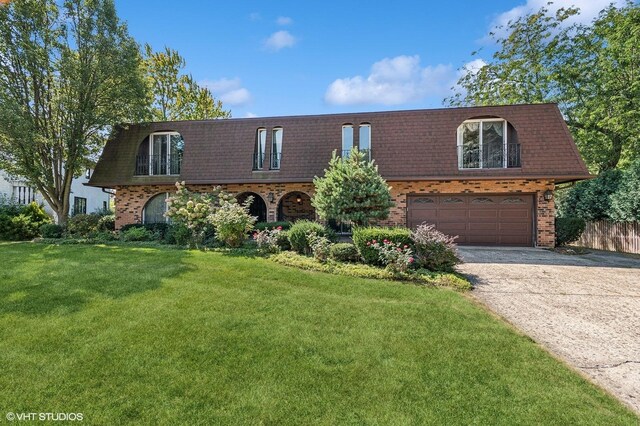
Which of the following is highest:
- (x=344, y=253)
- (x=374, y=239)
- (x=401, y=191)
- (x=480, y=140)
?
(x=480, y=140)

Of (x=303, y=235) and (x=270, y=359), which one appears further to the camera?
(x=303, y=235)

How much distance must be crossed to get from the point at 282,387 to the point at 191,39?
13132mm

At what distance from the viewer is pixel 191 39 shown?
12125 millimetres

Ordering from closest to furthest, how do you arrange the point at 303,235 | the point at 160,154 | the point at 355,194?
the point at 303,235
the point at 355,194
the point at 160,154

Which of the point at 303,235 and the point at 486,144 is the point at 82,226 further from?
the point at 486,144

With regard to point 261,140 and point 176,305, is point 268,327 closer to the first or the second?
point 176,305

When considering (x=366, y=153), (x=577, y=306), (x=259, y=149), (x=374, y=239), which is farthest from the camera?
(x=259, y=149)

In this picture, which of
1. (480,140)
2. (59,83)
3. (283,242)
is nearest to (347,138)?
(480,140)

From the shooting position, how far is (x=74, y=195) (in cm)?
2322

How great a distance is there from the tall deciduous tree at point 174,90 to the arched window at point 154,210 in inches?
366

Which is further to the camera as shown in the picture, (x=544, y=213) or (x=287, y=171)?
(x=287, y=171)

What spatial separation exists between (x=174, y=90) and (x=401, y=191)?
731 inches

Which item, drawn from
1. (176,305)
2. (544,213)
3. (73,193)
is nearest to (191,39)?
(176,305)

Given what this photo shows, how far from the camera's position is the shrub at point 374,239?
7.84 m
